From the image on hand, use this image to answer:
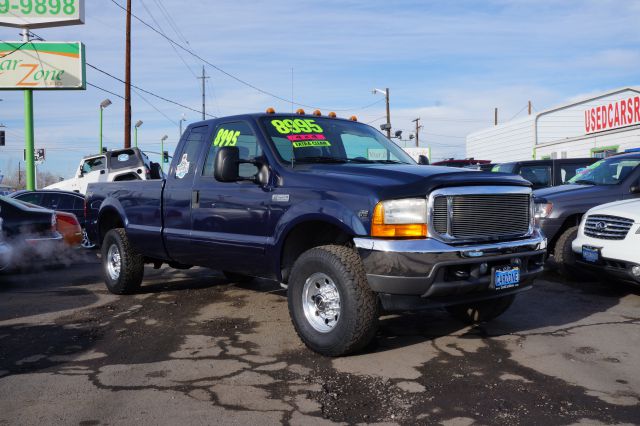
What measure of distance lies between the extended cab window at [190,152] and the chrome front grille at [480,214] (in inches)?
116

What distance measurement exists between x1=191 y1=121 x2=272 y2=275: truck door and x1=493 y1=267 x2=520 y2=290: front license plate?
1948mm

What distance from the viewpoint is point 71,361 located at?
4.70 m

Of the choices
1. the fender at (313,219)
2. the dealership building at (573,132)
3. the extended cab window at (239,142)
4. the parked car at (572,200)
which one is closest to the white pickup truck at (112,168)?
the extended cab window at (239,142)

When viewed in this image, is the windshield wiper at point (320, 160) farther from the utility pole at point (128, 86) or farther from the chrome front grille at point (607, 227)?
the utility pole at point (128, 86)

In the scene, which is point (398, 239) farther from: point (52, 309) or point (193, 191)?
point (52, 309)

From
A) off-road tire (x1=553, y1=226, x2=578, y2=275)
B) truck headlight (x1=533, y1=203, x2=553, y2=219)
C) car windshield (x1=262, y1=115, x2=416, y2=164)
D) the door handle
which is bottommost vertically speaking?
off-road tire (x1=553, y1=226, x2=578, y2=275)

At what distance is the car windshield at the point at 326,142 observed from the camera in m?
5.57

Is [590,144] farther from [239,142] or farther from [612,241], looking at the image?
[239,142]

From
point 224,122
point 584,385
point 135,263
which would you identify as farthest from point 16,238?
point 584,385

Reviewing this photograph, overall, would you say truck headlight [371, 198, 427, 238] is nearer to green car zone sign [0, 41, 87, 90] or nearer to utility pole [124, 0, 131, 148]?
green car zone sign [0, 41, 87, 90]

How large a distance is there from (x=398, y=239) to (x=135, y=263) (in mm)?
4211

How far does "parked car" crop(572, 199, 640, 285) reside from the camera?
21.6ft

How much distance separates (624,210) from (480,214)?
3.17 metres

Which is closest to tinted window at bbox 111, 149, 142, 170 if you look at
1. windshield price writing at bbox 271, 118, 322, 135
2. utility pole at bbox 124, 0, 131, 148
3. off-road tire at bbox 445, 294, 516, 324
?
utility pole at bbox 124, 0, 131, 148
